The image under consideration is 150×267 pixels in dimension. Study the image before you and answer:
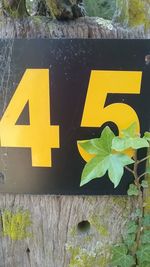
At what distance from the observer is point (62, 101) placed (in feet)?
3.85

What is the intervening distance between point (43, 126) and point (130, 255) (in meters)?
0.58

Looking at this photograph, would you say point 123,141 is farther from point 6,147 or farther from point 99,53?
point 6,147

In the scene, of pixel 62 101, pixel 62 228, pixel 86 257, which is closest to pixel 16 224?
pixel 62 228

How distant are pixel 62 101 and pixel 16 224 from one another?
1.67 ft

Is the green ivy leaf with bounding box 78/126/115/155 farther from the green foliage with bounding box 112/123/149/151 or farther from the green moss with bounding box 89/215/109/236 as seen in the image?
the green moss with bounding box 89/215/109/236

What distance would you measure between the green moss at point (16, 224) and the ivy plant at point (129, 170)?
1.12ft

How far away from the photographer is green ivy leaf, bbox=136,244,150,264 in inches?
50.6

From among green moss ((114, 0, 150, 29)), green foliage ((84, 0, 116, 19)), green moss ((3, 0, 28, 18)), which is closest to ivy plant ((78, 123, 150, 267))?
green moss ((114, 0, 150, 29))

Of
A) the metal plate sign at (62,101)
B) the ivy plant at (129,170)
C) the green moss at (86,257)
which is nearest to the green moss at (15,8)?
the metal plate sign at (62,101)

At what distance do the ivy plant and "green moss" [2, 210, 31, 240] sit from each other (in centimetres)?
34

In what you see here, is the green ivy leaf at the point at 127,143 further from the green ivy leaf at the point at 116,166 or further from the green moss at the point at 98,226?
the green moss at the point at 98,226

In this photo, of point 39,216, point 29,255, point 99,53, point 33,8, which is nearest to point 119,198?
point 39,216

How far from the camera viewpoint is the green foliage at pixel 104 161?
3.31 feet

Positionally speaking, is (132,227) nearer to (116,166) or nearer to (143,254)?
(143,254)
